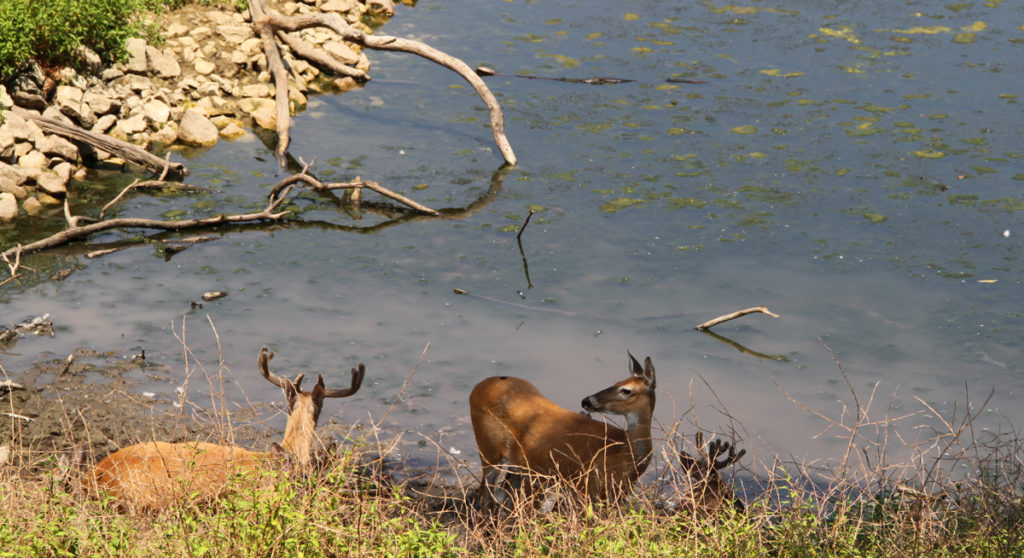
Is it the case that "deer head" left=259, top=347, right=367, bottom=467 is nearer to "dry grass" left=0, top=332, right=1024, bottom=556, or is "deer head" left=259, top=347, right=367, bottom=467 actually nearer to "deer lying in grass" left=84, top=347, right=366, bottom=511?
"deer lying in grass" left=84, top=347, right=366, bottom=511

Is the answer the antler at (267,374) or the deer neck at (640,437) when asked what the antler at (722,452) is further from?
the antler at (267,374)

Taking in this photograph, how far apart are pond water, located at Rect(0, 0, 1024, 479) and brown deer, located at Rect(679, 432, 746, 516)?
256 mm

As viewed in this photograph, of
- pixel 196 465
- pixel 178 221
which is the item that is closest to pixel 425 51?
pixel 178 221

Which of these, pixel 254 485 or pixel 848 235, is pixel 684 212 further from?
pixel 254 485

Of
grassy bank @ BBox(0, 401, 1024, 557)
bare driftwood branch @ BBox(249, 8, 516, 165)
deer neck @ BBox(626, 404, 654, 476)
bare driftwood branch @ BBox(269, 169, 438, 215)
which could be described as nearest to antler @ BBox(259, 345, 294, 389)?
grassy bank @ BBox(0, 401, 1024, 557)

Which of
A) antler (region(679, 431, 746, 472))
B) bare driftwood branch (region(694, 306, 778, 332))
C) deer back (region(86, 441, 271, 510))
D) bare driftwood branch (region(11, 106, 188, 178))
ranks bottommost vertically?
bare driftwood branch (region(11, 106, 188, 178))

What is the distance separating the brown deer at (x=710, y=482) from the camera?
19.1ft

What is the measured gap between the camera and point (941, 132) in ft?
46.3

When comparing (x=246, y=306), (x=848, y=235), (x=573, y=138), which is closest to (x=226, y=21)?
(x=573, y=138)

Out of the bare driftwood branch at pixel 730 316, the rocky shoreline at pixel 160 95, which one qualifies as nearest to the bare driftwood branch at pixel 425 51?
the rocky shoreline at pixel 160 95

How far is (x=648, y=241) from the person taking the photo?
11.7 metres

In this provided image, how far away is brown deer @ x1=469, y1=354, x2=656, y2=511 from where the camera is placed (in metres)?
6.66

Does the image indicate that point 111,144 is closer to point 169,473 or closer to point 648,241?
point 648,241

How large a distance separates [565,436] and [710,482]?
94 cm
